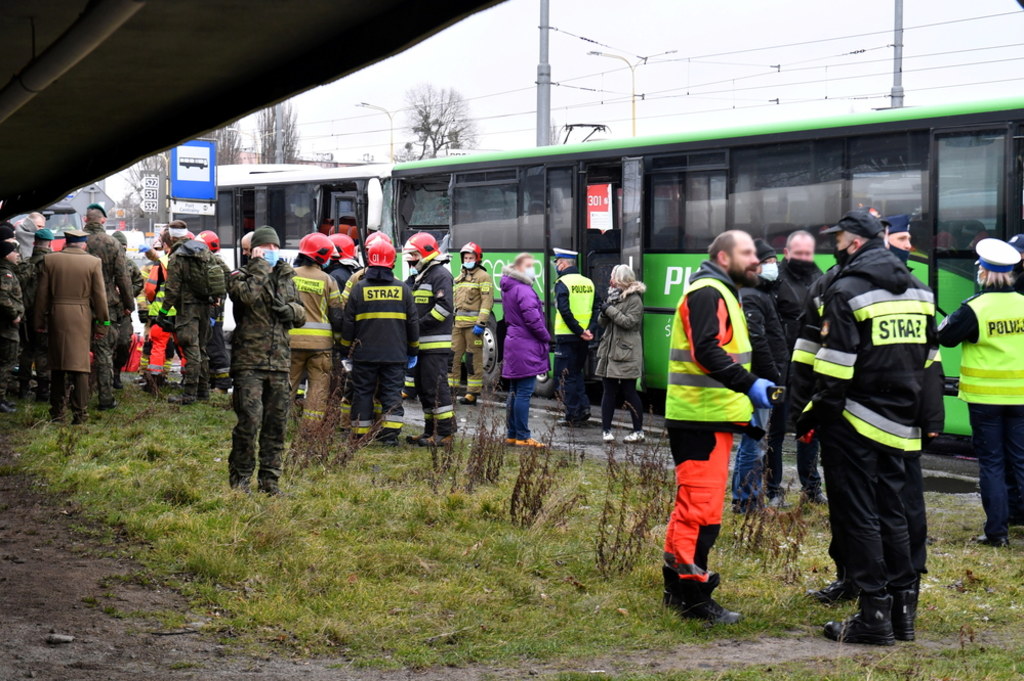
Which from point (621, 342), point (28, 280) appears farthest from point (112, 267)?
point (621, 342)

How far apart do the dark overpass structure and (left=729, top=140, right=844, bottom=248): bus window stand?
8729 millimetres

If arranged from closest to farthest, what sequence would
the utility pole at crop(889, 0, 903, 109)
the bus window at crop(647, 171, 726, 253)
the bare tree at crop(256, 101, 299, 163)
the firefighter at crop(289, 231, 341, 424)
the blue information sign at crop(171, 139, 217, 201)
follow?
1. the firefighter at crop(289, 231, 341, 424)
2. the bus window at crop(647, 171, 726, 253)
3. the blue information sign at crop(171, 139, 217, 201)
4. the utility pole at crop(889, 0, 903, 109)
5. the bare tree at crop(256, 101, 299, 163)

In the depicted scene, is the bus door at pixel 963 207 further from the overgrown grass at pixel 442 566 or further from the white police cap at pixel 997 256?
the white police cap at pixel 997 256

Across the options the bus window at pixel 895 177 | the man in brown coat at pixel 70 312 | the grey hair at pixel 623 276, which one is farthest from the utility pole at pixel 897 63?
the man in brown coat at pixel 70 312

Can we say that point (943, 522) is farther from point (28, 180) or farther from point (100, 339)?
point (100, 339)

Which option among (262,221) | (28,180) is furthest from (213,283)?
(262,221)

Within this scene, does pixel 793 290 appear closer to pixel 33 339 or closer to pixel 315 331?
pixel 315 331

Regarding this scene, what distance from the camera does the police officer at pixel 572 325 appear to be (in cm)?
1259

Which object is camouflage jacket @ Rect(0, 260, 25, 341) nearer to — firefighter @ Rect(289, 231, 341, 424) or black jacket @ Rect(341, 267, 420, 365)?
firefighter @ Rect(289, 231, 341, 424)

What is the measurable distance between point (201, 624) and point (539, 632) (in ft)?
5.36

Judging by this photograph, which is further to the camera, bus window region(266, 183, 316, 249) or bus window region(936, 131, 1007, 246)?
bus window region(266, 183, 316, 249)

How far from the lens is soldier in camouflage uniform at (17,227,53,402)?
12.8m

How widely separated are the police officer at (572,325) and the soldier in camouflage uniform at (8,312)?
5.46m

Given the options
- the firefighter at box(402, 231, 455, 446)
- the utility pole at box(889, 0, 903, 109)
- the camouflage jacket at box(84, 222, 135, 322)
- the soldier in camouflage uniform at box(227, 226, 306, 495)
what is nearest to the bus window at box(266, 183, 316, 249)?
the camouflage jacket at box(84, 222, 135, 322)
